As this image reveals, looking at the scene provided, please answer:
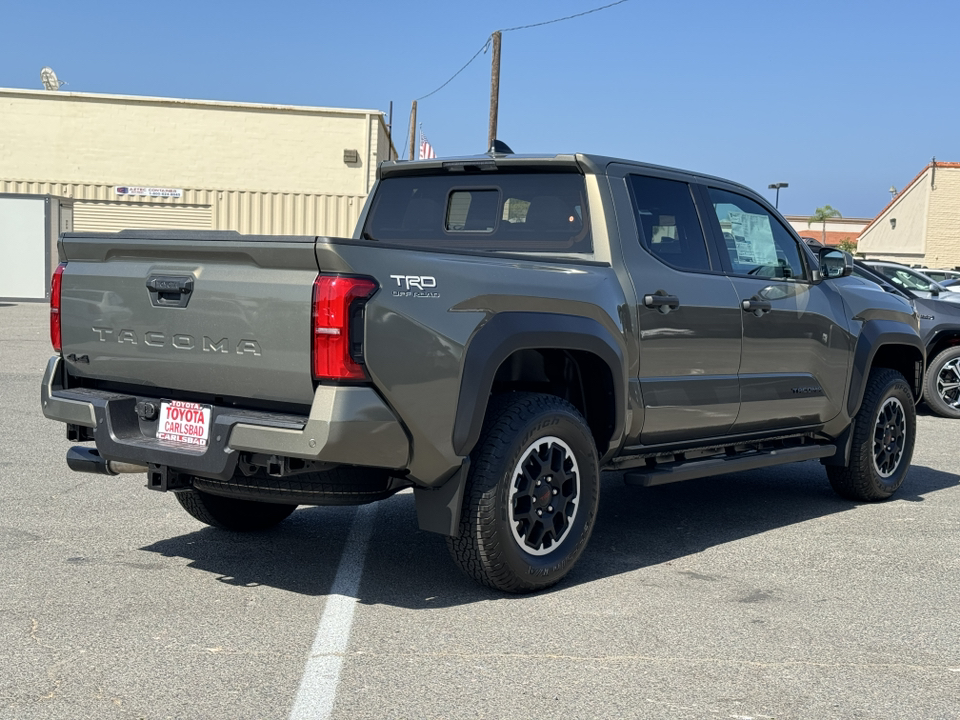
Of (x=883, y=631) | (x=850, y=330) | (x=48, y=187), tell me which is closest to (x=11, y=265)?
(x=48, y=187)

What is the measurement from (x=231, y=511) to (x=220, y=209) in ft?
87.0

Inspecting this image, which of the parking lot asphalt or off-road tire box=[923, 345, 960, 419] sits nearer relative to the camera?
the parking lot asphalt

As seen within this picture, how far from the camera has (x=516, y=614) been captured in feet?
15.4

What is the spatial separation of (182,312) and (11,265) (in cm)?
2804

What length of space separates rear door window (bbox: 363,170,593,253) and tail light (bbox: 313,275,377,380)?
144cm

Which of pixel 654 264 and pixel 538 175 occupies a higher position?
pixel 538 175

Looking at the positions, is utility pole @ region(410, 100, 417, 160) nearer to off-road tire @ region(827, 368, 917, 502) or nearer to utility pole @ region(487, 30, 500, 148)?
utility pole @ region(487, 30, 500, 148)

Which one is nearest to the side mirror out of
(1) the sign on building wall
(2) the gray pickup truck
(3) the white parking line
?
(2) the gray pickup truck

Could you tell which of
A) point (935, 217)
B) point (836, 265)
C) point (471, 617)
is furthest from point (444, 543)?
point (935, 217)

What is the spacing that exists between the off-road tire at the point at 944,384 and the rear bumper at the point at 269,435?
9.51m

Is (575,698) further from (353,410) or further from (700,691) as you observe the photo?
Result: (353,410)

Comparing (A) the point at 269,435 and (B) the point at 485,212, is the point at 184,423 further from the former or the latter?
(B) the point at 485,212

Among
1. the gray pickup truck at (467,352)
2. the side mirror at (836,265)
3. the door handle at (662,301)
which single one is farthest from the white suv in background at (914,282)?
the door handle at (662,301)

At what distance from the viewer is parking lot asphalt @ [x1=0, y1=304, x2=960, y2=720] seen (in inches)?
146
